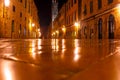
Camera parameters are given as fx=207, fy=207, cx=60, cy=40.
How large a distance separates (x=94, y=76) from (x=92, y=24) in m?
26.8

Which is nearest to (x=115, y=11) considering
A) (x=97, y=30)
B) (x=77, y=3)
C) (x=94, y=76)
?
(x=97, y=30)

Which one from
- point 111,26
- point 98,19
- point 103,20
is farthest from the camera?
point 98,19

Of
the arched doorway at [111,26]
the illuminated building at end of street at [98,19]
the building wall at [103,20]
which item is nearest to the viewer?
the building wall at [103,20]

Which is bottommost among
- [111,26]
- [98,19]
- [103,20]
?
[111,26]

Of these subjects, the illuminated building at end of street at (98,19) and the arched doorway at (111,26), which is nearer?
the illuminated building at end of street at (98,19)

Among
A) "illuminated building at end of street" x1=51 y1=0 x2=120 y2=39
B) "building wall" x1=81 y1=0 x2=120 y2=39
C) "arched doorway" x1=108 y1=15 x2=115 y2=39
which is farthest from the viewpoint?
"arched doorway" x1=108 y1=15 x2=115 y2=39

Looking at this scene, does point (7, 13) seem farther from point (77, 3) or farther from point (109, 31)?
point (77, 3)

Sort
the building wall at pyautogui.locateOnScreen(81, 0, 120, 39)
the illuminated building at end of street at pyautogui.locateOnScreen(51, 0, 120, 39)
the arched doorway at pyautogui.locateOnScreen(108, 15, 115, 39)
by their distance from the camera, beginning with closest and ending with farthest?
the building wall at pyautogui.locateOnScreen(81, 0, 120, 39)
the illuminated building at end of street at pyautogui.locateOnScreen(51, 0, 120, 39)
the arched doorway at pyautogui.locateOnScreen(108, 15, 115, 39)

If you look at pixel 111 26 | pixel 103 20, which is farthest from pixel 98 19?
pixel 111 26

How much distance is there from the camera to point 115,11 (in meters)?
20.9

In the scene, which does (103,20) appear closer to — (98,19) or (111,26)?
(98,19)

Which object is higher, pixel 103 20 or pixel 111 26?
pixel 103 20

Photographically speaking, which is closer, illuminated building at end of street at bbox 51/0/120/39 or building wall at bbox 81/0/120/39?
building wall at bbox 81/0/120/39

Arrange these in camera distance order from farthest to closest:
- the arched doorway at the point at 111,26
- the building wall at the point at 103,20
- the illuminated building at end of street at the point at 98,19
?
the arched doorway at the point at 111,26
the illuminated building at end of street at the point at 98,19
the building wall at the point at 103,20
